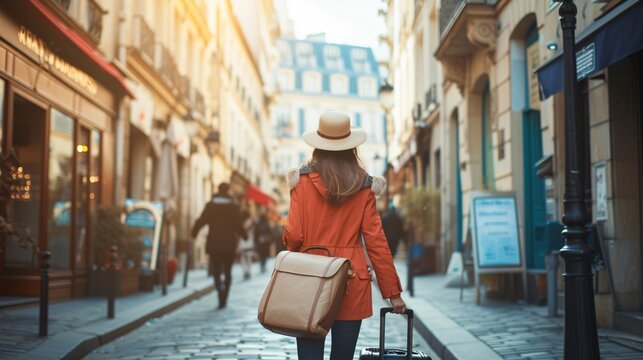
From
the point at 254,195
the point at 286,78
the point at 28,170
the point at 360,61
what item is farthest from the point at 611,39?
the point at 360,61

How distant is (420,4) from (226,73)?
438 inches

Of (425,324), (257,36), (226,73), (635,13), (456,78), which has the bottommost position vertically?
(425,324)

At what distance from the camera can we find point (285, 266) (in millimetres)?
3865

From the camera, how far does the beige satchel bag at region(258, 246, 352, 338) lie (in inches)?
147

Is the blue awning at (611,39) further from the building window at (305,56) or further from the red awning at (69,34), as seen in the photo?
the building window at (305,56)

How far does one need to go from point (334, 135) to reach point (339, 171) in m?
0.20

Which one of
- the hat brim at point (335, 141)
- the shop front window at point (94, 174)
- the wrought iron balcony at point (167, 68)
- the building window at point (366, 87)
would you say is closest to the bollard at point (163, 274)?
the shop front window at point (94, 174)

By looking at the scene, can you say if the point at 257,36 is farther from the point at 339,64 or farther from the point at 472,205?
the point at 472,205

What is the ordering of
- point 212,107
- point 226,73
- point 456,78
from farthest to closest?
1. point 226,73
2. point 212,107
3. point 456,78

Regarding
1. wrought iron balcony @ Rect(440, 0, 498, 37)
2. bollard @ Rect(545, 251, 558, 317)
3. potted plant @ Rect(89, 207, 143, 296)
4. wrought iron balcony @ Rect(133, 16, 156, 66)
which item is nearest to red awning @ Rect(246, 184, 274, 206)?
wrought iron balcony @ Rect(133, 16, 156, 66)

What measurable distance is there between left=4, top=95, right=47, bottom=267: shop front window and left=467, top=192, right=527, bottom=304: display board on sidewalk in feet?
19.4

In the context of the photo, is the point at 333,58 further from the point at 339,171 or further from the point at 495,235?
the point at 339,171

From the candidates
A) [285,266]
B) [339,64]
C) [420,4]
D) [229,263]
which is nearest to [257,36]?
[420,4]

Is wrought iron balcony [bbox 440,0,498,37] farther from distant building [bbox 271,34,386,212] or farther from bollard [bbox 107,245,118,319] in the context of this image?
distant building [bbox 271,34,386,212]
